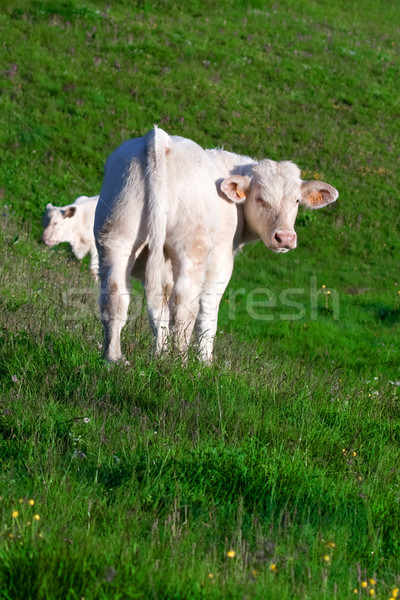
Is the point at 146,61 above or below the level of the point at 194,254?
above

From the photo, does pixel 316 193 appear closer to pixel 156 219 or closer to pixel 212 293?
pixel 212 293

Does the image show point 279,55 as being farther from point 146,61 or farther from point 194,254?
point 194,254

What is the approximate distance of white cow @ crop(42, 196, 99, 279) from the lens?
46.9 ft

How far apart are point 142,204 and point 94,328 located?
1317 mm

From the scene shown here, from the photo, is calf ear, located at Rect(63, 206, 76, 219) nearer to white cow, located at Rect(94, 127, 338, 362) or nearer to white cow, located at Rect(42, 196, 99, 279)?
white cow, located at Rect(42, 196, 99, 279)

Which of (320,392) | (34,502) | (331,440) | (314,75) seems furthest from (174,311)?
(314,75)

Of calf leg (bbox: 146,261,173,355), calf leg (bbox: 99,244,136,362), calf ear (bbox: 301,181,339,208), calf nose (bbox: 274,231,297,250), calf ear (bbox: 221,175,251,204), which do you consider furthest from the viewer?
calf ear (bbox: 301,181,339,208)

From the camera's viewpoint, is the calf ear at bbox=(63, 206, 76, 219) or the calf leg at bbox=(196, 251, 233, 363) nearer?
the calf leg at bbox=(196, 251, 233, 363)

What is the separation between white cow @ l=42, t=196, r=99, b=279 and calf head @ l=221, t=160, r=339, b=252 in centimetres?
734

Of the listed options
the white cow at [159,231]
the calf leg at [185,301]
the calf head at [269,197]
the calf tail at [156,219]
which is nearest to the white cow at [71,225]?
the calf head at [269,197]

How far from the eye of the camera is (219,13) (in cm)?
2714

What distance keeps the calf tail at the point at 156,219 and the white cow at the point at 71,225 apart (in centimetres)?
849

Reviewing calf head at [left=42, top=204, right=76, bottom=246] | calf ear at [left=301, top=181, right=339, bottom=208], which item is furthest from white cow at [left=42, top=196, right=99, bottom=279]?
calf ear at [left=301, top=181, right=339, bottom=208]

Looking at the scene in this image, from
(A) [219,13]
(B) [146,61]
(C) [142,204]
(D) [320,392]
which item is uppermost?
(A) [219,13]
